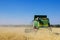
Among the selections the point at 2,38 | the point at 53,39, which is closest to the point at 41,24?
the point at 53,39

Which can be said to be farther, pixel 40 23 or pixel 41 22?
pixel 40 23

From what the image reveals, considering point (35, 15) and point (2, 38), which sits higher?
point (35, 15)

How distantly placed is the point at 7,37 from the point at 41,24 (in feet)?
29.1

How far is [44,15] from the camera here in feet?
89.0

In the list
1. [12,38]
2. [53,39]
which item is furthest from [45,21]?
[12,38]

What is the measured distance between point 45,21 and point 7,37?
8.98 meters

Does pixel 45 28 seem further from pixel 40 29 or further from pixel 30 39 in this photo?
pixel 30 39

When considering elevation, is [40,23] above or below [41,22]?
below

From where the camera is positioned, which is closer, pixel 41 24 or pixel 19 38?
pixel 19 38

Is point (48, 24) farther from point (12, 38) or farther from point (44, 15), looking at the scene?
point (12, 38)

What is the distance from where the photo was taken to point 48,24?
2633 cm

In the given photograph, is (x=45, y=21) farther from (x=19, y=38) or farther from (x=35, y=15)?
(x=19, y=38)

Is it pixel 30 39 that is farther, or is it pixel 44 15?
pixel 44 15

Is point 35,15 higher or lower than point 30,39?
higher
